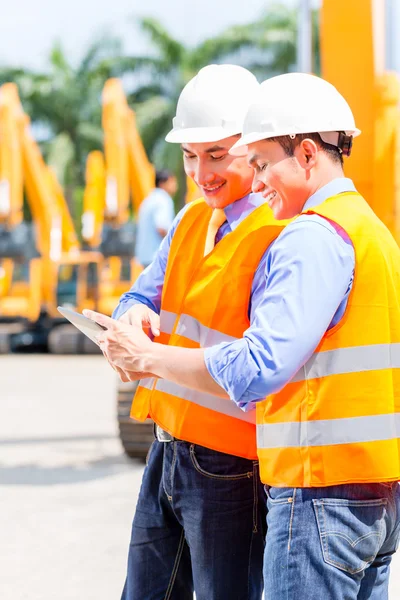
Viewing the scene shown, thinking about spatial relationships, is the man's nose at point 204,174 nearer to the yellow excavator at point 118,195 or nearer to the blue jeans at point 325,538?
the blue jeans at point 325,538

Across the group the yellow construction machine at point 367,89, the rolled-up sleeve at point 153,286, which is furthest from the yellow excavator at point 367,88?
the rolled-up sleeve at point 153,286

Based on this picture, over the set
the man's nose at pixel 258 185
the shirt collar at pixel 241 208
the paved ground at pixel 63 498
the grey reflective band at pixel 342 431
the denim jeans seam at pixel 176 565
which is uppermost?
the man's nose at pixel 258 185

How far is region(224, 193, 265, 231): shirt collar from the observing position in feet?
8.05

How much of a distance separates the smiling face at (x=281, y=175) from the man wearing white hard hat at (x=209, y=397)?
0.27m

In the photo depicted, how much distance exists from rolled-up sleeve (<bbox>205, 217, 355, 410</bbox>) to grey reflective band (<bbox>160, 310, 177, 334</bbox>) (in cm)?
63

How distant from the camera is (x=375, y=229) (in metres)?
1.96

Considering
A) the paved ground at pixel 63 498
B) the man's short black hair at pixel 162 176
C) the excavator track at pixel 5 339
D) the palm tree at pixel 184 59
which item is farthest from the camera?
the palm tree at pixel 184 59

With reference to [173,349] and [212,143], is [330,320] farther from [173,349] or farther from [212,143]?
[212,143]

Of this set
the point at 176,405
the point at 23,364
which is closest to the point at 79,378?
the point at 23,364

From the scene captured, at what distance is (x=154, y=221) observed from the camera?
9.37 m

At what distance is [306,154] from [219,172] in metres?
0.47

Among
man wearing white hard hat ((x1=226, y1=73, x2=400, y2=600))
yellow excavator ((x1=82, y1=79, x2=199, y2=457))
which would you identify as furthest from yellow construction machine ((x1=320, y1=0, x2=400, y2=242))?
yellow excavator ((x1=82, y1=79, x2=199, y2=457))

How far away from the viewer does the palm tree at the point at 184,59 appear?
108 ft

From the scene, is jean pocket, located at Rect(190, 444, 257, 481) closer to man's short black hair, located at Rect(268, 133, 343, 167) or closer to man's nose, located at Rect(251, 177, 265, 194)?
man's nose, located at Rect(251, 177, 265, 194)
